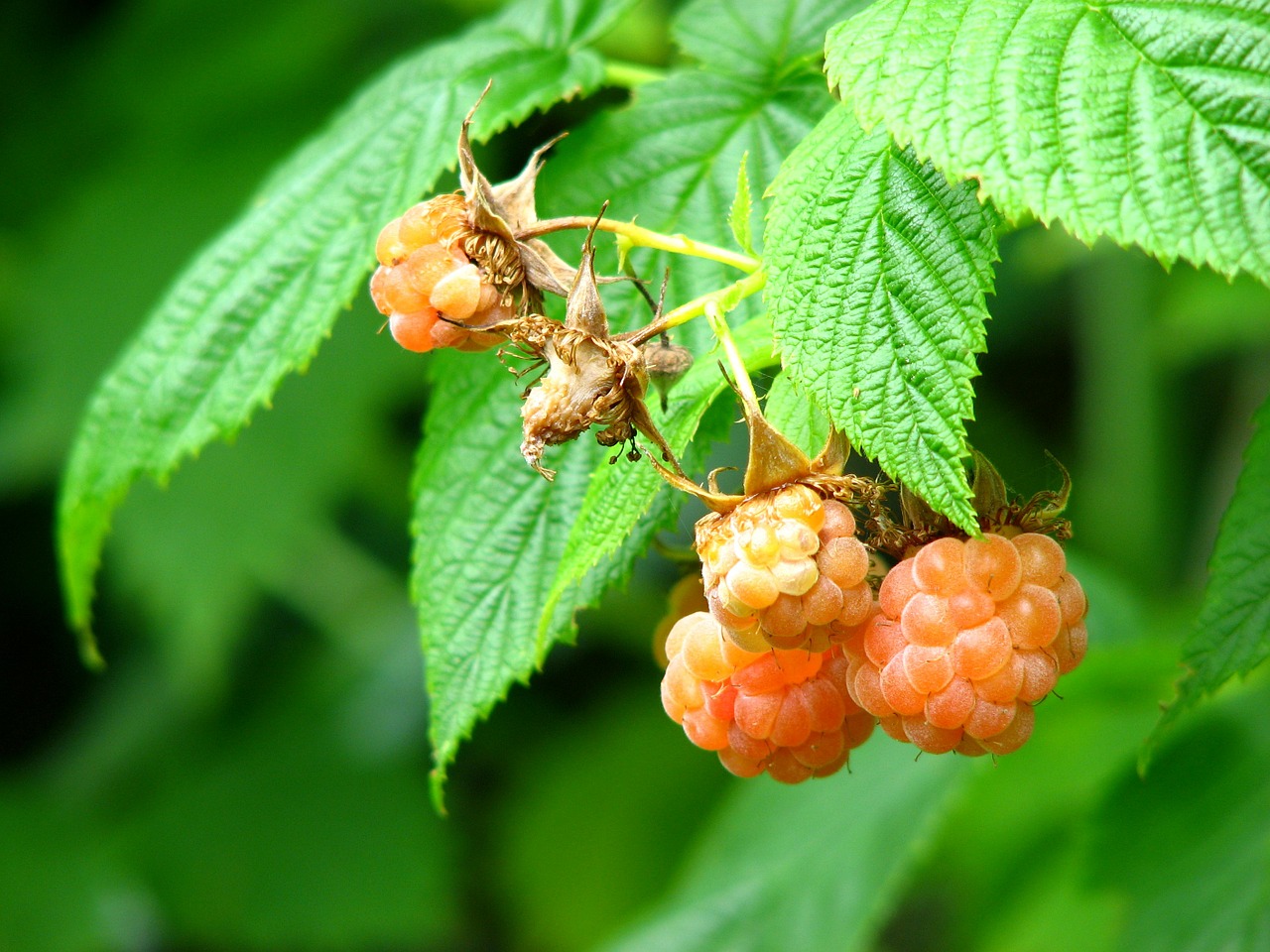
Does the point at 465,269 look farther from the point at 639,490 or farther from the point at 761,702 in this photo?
the point at 761,702

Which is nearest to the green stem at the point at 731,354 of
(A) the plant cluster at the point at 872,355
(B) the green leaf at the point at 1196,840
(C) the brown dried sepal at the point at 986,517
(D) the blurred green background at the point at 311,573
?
(A) the plant cluster at the point at 872,355

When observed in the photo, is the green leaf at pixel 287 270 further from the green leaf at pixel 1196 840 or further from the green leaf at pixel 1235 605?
the green leaf at pixel 1196 840

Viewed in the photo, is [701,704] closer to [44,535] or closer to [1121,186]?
[1121,186]

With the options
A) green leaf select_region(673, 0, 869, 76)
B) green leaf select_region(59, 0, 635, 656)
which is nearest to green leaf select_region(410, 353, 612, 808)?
green leaf select_region(59, 0, 635, 656)

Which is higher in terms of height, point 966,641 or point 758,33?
point 758,33

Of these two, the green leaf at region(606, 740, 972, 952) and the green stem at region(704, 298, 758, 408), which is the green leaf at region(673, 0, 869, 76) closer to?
the green stem at region(704, 298, 758, 408)

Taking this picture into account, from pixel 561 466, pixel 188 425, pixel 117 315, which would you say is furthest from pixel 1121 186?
pixel 117 315

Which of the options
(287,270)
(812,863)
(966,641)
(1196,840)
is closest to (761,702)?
(966,641)
